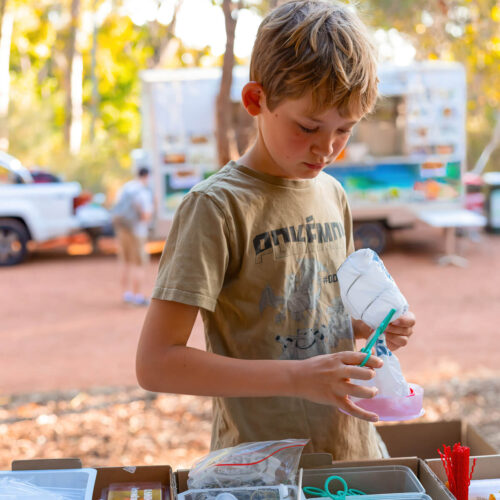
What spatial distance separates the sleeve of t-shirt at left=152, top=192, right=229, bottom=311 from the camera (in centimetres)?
148

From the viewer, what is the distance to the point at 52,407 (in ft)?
17.7

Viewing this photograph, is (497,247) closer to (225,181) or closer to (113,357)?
(113,357)

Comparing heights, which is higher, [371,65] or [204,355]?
[371,65]

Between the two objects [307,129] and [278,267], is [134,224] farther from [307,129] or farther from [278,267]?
[307,129]

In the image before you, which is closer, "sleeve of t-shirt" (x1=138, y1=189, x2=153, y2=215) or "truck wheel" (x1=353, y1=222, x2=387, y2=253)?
"sleeve of t-shirt" (x1=138, y1=189, x2=153, y2=215)

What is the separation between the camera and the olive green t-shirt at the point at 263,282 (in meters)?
1.52

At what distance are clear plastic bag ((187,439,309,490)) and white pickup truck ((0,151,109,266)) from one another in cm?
1137

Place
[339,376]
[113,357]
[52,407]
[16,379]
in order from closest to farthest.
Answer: [339,376] < [52,407] < [16,379] < [113,357]

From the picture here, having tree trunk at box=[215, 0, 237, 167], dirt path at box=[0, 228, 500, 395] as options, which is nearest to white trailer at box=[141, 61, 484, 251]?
dirt path at box=[0, 228, 500, 395]

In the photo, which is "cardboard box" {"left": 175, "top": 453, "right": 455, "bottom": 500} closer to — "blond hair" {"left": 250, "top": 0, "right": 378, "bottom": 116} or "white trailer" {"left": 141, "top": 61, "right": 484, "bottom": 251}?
"blond hair" {"left": 250, "top": 0, "right": 378, "bottom": 116}

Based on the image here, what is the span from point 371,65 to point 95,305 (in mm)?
8387

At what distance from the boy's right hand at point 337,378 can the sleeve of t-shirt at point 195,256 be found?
27cm

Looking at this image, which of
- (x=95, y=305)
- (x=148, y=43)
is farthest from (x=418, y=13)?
(x=148, y=43)

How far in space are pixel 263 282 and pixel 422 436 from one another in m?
1.16
